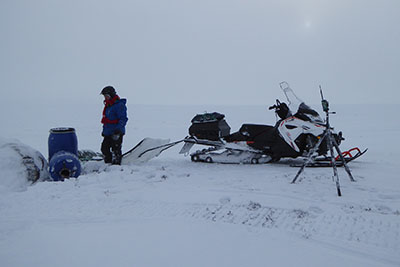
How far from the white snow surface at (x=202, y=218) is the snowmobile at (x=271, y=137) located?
1.58ft

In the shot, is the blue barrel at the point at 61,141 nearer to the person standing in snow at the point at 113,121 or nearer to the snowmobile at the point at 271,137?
the person standing in snow at the point at 113,121

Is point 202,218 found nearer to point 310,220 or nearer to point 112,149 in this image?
point 310,220

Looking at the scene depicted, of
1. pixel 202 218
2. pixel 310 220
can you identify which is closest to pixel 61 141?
pixel 202 218

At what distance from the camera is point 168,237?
11.6 feet

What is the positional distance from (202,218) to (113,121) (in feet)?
12.8

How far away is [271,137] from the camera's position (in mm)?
7066

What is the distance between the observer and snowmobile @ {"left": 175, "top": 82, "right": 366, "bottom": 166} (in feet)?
21.5

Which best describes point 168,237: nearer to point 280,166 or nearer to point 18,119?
point 280,166

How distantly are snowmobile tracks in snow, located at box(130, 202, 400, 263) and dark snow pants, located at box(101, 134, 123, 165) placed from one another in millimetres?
3011

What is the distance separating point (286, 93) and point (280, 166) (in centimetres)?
141

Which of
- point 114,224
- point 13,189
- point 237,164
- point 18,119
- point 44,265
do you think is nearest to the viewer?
point 44,265

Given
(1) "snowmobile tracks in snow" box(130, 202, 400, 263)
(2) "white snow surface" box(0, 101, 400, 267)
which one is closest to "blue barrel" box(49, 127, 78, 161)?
(2) "white snow surface" box(0, 101, 400, 267)

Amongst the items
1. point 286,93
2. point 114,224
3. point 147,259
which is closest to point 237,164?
point 286,93

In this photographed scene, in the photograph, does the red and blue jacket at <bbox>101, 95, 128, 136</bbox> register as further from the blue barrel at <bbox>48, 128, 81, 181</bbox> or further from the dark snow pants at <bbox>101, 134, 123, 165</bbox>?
the blue barrel at <bbox>48, 128, 81, 181</bbox>
